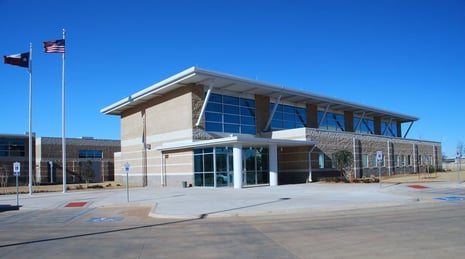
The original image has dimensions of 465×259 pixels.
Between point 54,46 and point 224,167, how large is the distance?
1612 centimetres

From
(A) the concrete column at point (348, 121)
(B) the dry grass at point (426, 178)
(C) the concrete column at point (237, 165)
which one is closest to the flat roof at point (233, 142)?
(C) the concrete column at point (237, 165)

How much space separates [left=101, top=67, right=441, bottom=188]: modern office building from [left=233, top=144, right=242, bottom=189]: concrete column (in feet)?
0.25

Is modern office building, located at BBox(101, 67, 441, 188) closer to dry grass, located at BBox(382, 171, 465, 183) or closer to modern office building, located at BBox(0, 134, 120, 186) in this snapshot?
dry grass, located at BBox(382, 171, 465, 183)

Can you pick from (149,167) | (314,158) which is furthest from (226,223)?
(149,167)

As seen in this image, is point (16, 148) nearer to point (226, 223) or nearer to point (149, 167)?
point (149, 167)

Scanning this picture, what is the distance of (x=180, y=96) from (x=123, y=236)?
2624cm

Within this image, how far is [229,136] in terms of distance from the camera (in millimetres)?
38094

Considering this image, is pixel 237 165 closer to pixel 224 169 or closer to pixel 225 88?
pixel 224 169

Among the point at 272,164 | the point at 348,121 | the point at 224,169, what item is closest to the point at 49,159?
the point at 224,169

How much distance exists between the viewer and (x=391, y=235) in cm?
1033

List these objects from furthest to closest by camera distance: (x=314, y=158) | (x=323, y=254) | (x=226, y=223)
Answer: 1. (x=314, y=158)
2. (x=226, y=223)
3. (x=323, y=254)

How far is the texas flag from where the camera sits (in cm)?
3107

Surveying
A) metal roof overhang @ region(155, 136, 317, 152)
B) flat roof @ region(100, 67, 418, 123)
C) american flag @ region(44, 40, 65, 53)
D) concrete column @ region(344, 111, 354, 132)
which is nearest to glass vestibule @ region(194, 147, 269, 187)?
metal roof overhang @ region(155, 136, 317, 152)

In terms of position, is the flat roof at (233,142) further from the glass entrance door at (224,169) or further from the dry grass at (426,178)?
the dry grass at (426,178)
